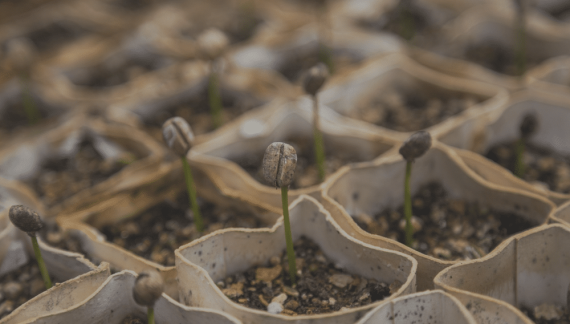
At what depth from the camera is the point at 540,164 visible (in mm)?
1816

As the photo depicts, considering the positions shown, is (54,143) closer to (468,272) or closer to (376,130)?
(376,130)

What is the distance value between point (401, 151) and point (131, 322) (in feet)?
2.49

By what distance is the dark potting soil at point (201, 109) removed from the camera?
219 centimetres

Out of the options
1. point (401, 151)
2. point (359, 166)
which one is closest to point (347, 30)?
point (359, 166)

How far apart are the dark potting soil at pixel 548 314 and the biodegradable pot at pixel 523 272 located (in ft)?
0.06

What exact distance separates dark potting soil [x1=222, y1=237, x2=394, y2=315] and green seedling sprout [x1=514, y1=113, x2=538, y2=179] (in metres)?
0.64

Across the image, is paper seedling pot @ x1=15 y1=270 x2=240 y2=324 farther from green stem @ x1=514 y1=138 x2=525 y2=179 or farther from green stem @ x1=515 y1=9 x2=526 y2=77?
green stem @ x1=515 y1=9 x2=526 y2=77

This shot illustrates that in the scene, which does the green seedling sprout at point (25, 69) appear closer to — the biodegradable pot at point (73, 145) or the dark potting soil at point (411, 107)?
the biodegradable pot at point (73, 145)

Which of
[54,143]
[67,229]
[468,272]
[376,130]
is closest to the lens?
[468,272]

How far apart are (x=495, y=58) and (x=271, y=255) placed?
4.93ft

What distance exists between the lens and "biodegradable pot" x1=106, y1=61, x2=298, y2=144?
2205mm

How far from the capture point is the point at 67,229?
1627 mm

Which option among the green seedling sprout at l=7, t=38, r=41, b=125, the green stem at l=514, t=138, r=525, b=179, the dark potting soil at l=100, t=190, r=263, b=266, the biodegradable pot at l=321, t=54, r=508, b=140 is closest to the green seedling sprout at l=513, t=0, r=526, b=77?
the biodegradable pot at l=321, t=54, r=508, b=140

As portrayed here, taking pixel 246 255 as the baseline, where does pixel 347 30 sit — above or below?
above
